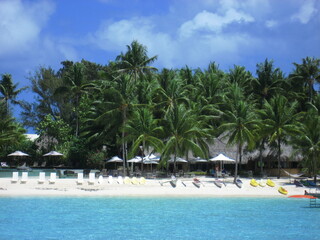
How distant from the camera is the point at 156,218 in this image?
16.4 metres

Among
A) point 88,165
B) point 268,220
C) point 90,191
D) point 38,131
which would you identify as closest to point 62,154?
point 88,165

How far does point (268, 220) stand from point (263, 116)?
679 inches

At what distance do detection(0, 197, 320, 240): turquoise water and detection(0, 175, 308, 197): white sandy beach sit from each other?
152 centimetres

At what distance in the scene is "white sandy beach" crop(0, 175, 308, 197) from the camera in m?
22.4

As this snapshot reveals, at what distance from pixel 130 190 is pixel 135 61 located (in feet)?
61.8

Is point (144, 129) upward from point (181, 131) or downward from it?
upward

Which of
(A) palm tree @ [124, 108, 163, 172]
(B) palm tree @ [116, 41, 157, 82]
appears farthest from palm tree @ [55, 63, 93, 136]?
(A) palm tree @ [124, 108, 163, 172]

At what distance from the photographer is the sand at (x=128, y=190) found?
22375 mm

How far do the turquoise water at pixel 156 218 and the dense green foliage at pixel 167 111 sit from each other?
8050 mm

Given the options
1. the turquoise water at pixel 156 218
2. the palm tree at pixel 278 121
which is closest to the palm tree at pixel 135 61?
the palm tree at pixel 278 121

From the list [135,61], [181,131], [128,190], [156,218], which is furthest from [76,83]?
[156,218]

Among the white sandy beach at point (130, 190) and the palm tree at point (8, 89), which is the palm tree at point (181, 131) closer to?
the white sandy beach at point (130, 190)

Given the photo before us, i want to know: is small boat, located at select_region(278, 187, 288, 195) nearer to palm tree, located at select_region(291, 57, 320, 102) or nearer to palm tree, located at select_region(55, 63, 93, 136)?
palm tree, located at select_region(291, 57, 320, 102)

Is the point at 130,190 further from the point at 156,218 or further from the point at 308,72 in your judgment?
the point at 308,72
